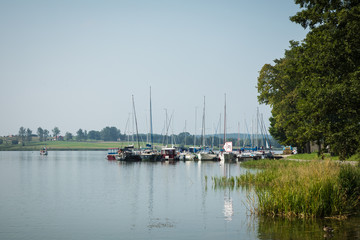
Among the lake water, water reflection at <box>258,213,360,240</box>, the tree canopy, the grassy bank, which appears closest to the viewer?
water reflection at <box>258,213,360,240</box>

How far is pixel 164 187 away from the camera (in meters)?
43.1

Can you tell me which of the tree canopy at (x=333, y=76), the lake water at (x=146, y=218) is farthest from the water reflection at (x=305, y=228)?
the tree canopy at (x=333, y=76)

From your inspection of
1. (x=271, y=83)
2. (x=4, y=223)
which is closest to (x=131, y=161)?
(x=271, y=83)

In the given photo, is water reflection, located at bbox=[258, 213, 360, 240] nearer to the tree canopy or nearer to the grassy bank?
the grassy bank

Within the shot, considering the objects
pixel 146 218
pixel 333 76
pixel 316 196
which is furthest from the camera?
pixel 333 76

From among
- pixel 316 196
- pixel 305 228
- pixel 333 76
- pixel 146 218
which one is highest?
pixel 333 76

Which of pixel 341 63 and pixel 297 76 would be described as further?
pixel 297 76

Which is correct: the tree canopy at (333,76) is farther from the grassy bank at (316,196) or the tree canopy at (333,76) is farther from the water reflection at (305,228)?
the water reflection at (305,228)

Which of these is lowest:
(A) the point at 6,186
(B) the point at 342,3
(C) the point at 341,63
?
(A) the point at 6,186

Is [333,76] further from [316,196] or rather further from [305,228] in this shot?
[305,228]

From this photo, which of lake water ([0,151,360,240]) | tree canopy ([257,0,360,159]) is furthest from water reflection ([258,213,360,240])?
tree canopy ([257,0,360,159])

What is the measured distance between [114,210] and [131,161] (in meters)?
81.1

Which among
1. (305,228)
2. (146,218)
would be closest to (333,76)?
(305,228)

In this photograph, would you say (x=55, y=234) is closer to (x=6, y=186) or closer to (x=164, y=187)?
(x=164, y=187)
